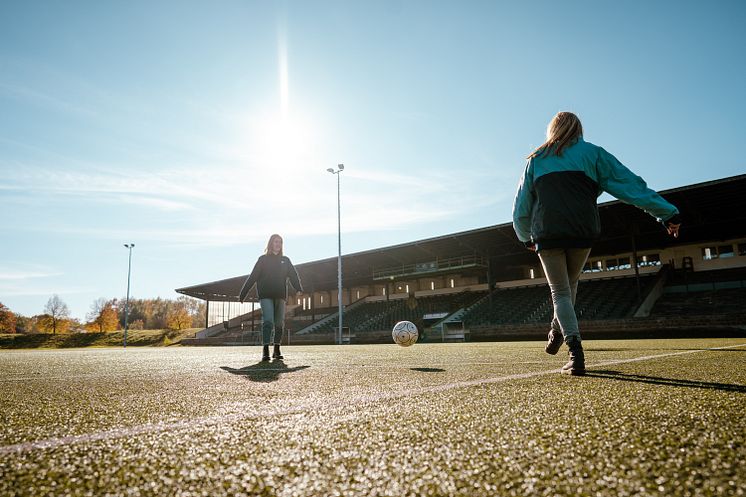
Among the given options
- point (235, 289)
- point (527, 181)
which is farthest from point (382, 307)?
point (527, 181)

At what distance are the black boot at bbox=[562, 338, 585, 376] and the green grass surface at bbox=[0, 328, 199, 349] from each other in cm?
5369

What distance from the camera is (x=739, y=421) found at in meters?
1.36

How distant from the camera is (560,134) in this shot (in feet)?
10.9

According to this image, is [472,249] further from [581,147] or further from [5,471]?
[5,471]

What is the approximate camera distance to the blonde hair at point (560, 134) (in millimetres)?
3295

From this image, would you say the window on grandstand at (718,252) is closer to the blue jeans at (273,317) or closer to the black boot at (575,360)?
the blue jeans at (273,317)

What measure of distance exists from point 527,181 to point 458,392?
1949 mm

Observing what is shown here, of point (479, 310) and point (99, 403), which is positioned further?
point (479, 310)

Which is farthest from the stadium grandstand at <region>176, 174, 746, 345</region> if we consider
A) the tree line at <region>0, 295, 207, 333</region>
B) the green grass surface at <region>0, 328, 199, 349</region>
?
the tree line at <region>0, 295, 207, 333</region>

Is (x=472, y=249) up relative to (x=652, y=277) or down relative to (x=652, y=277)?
up

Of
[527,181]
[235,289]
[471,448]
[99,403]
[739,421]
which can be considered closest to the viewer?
[471,448]

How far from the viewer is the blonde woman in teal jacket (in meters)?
3.14

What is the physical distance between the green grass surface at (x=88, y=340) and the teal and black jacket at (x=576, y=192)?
5361cm

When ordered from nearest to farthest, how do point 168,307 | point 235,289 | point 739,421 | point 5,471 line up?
point 5,471 < point 739,421 < point 235,289 < point 168,307
